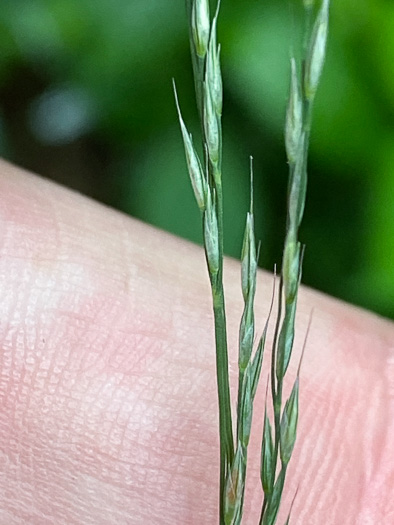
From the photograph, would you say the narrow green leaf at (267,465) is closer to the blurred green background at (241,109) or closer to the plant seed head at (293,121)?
the plant seed head at (293,121)

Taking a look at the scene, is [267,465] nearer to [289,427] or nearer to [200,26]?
[289,427]

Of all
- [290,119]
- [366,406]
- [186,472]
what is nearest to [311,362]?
[366,406]


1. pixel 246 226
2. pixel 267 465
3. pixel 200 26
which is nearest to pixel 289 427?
pixel 267 465

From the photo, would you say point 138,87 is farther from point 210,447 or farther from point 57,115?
point 210,447

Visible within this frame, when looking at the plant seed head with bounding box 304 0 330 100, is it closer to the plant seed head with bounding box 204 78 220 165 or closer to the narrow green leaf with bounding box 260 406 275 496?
the plant seed head with bounding box 204 78 220 165

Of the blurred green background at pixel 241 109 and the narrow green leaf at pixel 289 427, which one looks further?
the blurred green background at pixel 241 109

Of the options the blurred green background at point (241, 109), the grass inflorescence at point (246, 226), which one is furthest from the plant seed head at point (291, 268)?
the blurred green background at point (241, 109)
